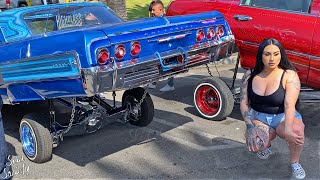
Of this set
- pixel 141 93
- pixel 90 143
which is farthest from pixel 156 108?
pixel 90 143

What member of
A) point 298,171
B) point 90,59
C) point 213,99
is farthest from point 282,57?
point 213,99

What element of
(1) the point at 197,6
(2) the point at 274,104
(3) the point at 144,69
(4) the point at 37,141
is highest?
(1) the point at 197,6

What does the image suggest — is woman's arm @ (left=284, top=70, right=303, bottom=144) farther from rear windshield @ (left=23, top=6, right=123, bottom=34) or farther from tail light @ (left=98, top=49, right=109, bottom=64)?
rear windshield @ (left=23, top=6, right=123, bottom=34)

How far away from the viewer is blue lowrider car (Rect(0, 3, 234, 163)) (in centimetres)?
379

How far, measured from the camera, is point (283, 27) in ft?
16.9

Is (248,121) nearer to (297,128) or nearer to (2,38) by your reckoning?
(297,128)

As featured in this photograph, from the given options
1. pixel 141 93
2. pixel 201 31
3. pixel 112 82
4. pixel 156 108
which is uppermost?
pixel 201 31

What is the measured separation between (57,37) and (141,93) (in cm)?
177

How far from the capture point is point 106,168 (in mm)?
4445

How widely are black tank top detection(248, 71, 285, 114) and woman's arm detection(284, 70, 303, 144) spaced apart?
7cm

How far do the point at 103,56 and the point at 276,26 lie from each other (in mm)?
2492

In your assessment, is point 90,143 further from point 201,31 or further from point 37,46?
point 201,31

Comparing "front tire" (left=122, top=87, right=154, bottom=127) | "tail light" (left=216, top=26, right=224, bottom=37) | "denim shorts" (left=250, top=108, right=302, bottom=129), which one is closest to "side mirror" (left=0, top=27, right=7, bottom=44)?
"front tire" (left=122, top=87, right=154, bottom=127)

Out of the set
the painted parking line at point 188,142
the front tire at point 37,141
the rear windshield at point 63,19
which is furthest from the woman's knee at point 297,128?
the rear windshield at point 63,19
